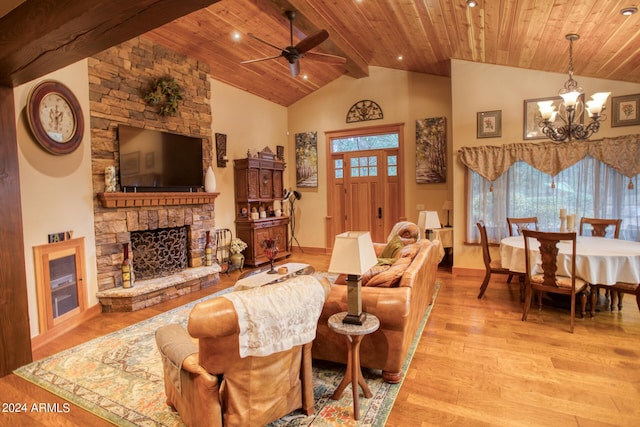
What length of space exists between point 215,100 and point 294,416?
5287 mm

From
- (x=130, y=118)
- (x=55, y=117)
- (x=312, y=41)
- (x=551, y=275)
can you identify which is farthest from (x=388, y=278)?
(x=130, y=118)

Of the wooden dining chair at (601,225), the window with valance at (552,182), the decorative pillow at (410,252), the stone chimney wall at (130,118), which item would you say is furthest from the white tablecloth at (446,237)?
the stone chimney wall at (130,118)

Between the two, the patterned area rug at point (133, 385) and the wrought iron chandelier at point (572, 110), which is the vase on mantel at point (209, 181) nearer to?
the patterned area rug at point (133, 385)

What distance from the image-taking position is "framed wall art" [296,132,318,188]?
757 cm

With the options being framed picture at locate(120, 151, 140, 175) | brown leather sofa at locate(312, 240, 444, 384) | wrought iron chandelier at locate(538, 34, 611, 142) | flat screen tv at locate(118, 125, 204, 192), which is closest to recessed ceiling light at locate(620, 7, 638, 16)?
wrought iron chandelier at locate(538, 34, 611, 142)

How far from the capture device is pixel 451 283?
16.5 feet

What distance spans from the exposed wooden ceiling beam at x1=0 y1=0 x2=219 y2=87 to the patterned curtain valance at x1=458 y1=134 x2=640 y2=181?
4.63 m

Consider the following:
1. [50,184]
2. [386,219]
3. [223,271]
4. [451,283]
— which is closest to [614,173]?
[451,283]

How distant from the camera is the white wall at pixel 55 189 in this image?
10.2ft

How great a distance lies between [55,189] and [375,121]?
5539 mm

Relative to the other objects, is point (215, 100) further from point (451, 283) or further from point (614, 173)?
point (614, 173)

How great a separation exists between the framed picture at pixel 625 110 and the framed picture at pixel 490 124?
1358 millimetres

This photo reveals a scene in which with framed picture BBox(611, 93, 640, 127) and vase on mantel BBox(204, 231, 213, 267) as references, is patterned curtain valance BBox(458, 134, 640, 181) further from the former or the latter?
vase on mantel BBox(204, 231, 213, 267)

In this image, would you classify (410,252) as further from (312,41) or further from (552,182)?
(552,182)
